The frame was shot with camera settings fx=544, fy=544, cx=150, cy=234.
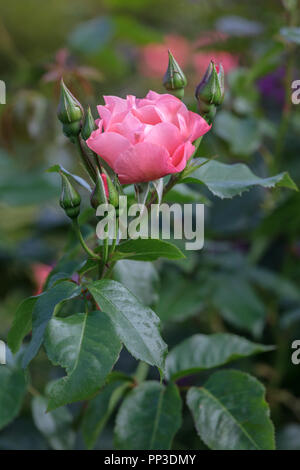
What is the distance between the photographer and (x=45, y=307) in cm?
38

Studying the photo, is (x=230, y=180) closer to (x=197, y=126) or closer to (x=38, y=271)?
(x=197, y=126)

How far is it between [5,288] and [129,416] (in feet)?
2.01

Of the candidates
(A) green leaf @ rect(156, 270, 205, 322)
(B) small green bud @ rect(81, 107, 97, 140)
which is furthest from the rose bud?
(A) green leaf @ rect(156, 270, 205, 322)

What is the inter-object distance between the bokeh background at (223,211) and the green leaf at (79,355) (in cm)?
18

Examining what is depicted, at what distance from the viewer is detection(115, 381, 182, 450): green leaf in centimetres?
49

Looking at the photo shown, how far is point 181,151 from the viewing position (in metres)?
0.38

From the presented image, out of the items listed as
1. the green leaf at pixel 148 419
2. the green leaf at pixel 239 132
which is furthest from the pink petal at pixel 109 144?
the green leaf at pixel 239 132

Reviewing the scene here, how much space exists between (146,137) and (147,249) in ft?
0.29

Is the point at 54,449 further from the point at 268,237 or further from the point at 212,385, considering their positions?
the point at 268,237

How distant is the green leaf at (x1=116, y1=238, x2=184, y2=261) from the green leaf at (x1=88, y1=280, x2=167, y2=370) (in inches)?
1.4

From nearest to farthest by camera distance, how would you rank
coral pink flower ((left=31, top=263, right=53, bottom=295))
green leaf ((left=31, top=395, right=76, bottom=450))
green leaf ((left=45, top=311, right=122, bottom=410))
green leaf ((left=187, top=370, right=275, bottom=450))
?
green leaf ((left=45, top=311, right=122, bottom=410)), green leaf ((left=187, top=370, right=275, bottom=450)), green leaf ((left=31, top=395, right=76, bottom=450)), coral pink flower ((left=31, top=263, right=53, bottom=295))

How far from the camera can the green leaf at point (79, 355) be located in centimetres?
34

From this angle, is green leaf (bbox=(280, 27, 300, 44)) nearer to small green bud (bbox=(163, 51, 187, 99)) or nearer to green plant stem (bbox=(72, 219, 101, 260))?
small green bud (bbox=(163, 51, 187, 99))

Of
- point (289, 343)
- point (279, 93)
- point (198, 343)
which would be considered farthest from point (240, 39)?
point (198, 343)
